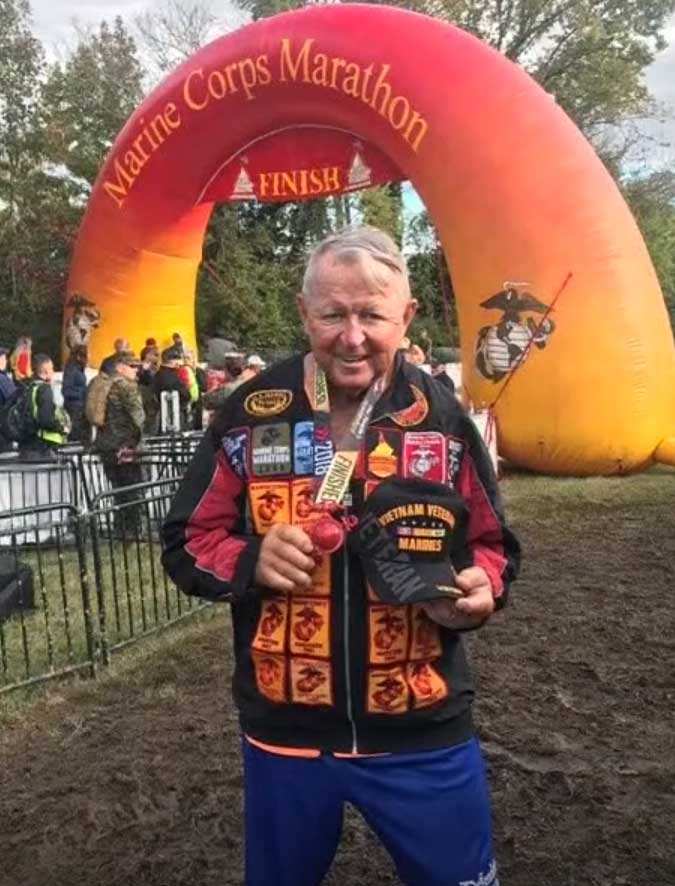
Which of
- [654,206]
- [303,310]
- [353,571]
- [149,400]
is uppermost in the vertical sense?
[654,206]

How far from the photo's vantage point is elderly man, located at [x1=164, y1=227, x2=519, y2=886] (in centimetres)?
184

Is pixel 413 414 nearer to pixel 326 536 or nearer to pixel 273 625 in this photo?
pixel 326 536

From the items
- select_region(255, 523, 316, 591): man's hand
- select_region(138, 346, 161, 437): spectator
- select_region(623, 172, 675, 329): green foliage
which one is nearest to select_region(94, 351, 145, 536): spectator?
select_region(138, 346, 161, 437): spectator

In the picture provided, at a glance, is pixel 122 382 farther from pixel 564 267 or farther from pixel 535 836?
pixel 535 836

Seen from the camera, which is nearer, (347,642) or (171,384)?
(347,642)

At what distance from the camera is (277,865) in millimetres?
2014

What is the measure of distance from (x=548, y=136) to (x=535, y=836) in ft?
27.6

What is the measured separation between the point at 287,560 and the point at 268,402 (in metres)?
0.36

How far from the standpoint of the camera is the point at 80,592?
250 inches

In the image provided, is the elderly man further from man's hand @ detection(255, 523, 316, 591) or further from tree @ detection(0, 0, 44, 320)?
tree @ detection(0, 0, 44, 320)

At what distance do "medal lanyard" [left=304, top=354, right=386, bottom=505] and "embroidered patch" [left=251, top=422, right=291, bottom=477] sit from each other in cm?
7

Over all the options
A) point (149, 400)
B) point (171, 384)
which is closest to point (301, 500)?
point (171, 384)

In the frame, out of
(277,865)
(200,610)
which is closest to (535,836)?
(277,865)

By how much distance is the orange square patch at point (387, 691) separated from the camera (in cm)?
192
